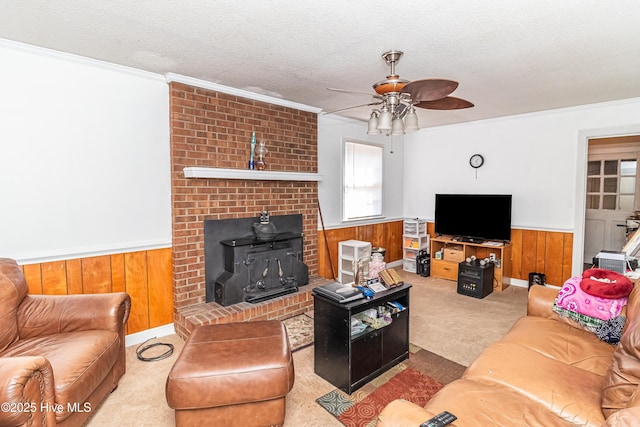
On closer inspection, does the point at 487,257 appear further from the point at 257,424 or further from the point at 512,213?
the point at 257,424

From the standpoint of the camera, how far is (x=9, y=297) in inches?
79.4

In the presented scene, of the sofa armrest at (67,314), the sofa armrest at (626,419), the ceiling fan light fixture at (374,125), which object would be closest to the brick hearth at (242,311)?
the sofa armrest at (67,314)

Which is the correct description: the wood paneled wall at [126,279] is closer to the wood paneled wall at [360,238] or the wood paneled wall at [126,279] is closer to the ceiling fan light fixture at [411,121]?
the wood paneled wall at [360,238]

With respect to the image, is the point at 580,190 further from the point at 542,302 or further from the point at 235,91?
the point at 235,91

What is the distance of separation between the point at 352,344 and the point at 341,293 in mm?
328

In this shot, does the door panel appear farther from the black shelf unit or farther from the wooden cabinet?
the black shelf unit

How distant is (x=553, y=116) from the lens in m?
4.19

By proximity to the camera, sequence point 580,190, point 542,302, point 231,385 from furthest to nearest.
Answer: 1. point 580,190
2. point 542,302
3. point 231,385

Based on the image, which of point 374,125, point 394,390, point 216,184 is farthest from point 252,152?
point 394,390

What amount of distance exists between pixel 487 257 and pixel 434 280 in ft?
2.62

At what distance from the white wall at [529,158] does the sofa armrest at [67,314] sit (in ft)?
14.4

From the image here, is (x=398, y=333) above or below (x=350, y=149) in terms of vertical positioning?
below

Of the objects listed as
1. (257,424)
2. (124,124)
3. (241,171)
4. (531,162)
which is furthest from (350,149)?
(257,424)

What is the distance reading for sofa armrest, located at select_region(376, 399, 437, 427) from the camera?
3.71 ft
